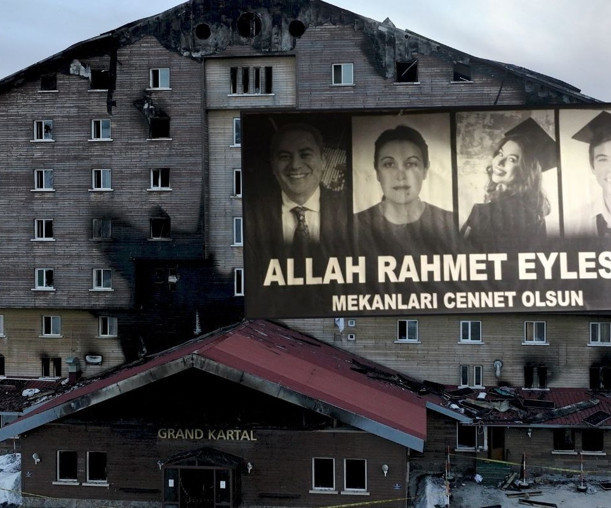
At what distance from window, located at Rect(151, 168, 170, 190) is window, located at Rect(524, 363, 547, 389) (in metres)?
18.6

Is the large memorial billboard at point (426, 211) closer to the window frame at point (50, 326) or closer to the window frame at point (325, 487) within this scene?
the window frame at point (325, 487)

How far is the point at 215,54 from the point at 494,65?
12426 millimetres

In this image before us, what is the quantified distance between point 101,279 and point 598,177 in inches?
996

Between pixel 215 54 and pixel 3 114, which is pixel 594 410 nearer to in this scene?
pixel 215 54

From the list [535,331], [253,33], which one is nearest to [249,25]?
[253,33]

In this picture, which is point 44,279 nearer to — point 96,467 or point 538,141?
point 96,467

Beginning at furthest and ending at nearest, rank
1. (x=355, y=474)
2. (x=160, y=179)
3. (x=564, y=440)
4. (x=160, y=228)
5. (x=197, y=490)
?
(x=160, y=228) → (x=160, y=179) → (x=564, y=440) → (x=355, y=474) → (x=197, y=490)

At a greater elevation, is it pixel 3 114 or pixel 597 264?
pixel 3 114

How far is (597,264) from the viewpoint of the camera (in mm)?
10984

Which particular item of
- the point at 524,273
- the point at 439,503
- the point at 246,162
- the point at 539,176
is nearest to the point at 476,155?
the point at 539,176

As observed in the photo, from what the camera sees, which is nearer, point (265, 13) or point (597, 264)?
point (597, 264)

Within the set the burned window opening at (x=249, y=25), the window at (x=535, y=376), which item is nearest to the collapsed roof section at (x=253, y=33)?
the burned window opening at (x=249, y=25)

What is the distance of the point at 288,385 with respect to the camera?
20.8 meters

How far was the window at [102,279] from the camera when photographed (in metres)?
31.6
